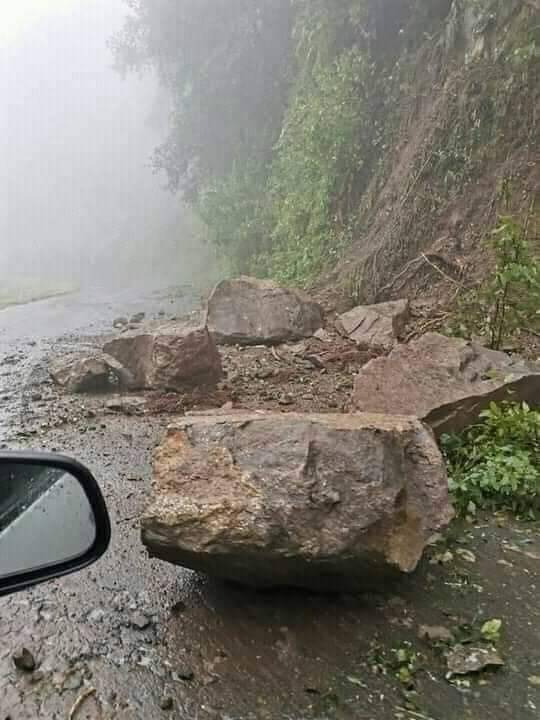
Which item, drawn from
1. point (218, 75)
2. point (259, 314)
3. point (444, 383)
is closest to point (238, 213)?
point (218, 75)

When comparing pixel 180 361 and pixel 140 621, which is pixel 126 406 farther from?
pixel 140 621

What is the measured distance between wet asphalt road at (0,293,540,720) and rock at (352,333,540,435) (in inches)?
38.0

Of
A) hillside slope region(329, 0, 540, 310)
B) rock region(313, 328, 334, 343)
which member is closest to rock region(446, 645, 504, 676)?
rock region(313, 328, 334, 343)

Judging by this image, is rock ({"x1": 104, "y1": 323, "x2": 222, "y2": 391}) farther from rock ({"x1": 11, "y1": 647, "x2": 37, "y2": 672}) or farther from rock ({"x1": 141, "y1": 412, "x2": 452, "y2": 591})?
rock ({"x1": 11, "y1": 647, "x2": 37, "y2": 672})

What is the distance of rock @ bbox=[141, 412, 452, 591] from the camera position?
2.72 metres

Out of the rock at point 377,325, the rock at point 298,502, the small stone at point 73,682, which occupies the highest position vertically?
the rock at point 298,502

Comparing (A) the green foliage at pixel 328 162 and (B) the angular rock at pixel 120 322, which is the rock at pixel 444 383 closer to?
(A) the green foliage at pixel 328 162

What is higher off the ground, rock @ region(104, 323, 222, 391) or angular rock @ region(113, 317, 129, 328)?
rock @ region(104, 323, 222, 391)

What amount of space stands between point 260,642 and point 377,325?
5148 mm

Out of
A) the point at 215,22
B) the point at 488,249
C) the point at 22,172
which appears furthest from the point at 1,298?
the point at 22,172

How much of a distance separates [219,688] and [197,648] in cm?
25

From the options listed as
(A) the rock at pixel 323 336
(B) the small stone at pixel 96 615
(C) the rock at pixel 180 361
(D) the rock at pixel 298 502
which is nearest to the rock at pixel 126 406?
(C) the rock at pixel 180 361

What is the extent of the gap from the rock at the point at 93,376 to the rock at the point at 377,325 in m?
2.61

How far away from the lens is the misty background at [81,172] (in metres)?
39.0
